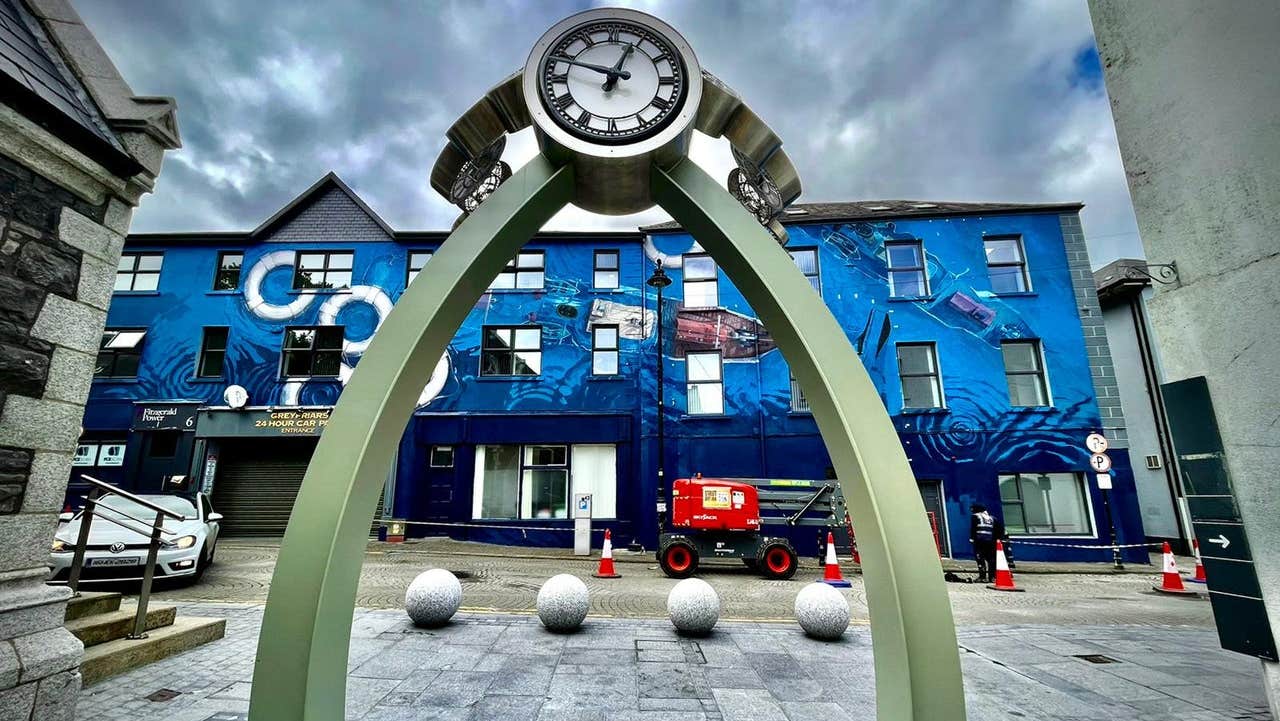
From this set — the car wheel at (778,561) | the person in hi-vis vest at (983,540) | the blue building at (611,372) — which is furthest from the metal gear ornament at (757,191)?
the blue building at (611,372)

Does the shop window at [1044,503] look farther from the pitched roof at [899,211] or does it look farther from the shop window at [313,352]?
the shop window at [313,352]

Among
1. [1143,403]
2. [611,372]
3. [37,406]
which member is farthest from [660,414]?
[1143,403]

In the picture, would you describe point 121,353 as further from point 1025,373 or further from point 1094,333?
point 1094,333

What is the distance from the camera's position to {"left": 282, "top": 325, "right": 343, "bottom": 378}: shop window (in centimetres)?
1914

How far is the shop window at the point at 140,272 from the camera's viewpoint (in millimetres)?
19734

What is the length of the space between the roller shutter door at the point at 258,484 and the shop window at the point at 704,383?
497 inches

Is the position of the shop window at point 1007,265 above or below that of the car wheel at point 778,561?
above

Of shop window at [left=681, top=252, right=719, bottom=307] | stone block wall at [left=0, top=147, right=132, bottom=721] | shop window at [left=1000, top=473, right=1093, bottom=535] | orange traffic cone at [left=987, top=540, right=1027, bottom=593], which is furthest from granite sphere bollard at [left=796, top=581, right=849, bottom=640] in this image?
shop window at [left=1000, top=473, right=1093, bottom=535]

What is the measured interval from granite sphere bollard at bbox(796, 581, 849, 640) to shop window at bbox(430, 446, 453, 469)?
14151mm

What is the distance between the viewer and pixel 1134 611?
920cm

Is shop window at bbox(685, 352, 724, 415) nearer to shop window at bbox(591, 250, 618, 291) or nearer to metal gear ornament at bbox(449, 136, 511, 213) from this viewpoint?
shop window at bbox(591, 250, 618, 291)

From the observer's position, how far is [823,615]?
6.32 metres

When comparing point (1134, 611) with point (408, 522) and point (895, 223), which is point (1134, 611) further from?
point (408, 522)

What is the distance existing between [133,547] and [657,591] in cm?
828
